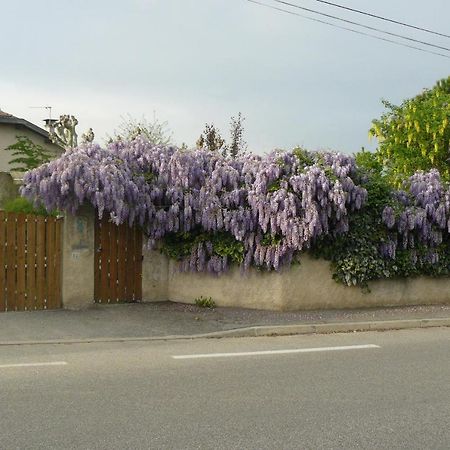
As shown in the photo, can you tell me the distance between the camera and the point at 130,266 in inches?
497

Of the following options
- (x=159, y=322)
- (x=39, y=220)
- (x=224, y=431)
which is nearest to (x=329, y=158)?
(x=159, y=322)

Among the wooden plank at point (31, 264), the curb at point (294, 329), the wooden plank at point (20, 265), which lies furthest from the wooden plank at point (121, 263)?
the curb at point (294, 329)

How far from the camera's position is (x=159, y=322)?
11.0 metres

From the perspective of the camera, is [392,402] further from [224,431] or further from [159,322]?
[159,322]

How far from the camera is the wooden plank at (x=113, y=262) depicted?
12.4 meters

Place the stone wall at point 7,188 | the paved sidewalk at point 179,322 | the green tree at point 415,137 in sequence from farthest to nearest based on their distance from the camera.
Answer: the green tree at point 415,137
the stone wall at point 7,188
the paved sidewalk at point 179,322

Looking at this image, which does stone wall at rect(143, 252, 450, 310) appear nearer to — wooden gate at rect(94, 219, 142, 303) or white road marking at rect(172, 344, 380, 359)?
wooden gate at rect(94, 219, 142, 303)

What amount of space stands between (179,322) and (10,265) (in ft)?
10.6

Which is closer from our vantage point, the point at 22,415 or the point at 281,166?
the point at 22,415

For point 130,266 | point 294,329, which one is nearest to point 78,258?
point 130,266

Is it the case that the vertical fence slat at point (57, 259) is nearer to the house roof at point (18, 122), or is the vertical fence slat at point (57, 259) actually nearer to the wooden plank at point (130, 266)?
the wooden plank at point (130, 266)

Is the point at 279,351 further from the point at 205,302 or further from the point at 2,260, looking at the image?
the point at 2,260

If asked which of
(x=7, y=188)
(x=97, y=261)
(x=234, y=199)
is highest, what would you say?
(x=7, y=188)

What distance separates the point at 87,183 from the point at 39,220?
1.26 meters
